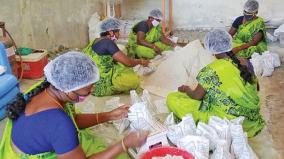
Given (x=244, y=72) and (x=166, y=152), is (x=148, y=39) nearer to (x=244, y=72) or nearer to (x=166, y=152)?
(x=244, y=72)

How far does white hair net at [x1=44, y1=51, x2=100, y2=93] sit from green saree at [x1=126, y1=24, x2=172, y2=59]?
2560mm

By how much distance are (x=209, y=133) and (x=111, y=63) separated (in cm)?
135

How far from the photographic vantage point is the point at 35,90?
157cm

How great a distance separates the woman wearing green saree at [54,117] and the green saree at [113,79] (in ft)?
5.09

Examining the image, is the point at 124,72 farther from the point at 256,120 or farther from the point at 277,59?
the point at 277,59

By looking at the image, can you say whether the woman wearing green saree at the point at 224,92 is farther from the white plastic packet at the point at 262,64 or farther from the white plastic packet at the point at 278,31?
the white plastic packet at the point at 278,31

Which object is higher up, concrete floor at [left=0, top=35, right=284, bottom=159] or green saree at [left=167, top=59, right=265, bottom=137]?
green saree at [left=167, top=59, right=265, bottom=137]

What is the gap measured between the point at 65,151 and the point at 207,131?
971 millimetres

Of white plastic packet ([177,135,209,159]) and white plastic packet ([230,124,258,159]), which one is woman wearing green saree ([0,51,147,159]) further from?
white plastic packet ([230,124,258,159])

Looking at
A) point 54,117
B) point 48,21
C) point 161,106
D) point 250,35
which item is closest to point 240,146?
point 161,106

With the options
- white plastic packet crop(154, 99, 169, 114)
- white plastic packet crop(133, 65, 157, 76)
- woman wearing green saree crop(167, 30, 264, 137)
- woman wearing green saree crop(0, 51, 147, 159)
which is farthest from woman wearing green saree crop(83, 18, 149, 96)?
woman wearing green saree crop(0, 51, 147, 159)

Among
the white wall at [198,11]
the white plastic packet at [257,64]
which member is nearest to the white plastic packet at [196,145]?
the white plastic packet at [257,64]

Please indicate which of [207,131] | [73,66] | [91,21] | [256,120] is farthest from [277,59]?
[73,66]

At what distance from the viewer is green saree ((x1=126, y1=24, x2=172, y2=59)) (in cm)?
403
